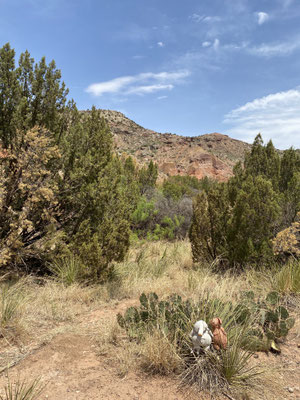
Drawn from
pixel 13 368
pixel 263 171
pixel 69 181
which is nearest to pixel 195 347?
pixel 13 368

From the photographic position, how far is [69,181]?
6156mm

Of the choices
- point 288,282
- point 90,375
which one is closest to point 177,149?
point 288,282

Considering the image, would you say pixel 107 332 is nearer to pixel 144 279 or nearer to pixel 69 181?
pixel 144 279

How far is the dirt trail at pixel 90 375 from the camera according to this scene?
104 inches

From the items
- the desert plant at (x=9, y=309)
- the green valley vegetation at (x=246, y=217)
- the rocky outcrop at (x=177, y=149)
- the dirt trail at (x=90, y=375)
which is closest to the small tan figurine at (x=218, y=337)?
the dirt trail at (x=90, y=375)

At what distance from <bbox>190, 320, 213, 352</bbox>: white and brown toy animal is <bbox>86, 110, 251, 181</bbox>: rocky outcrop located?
42.1 m

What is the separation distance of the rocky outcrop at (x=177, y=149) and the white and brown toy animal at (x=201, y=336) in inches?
1656

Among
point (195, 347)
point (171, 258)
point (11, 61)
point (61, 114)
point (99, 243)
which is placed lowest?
point (171, 258)

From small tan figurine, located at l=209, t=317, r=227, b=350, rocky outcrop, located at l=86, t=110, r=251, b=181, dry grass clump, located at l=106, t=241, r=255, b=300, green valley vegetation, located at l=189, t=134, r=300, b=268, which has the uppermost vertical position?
rocky outcrop, located at l=86, t=110, r=251, b=181

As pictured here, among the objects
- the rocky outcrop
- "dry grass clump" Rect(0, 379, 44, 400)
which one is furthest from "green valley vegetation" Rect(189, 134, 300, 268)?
the rocky outcrop

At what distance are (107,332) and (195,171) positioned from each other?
156 ft

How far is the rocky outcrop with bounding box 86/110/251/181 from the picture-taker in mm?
51281

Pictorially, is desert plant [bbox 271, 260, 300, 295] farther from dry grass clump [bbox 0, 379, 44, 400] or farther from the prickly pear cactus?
dry grass clump [bbox 0, 379, 44, 400]

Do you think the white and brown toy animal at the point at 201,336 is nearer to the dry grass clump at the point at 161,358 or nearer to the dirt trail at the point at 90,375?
the dry grass clump at the point at 161,358
